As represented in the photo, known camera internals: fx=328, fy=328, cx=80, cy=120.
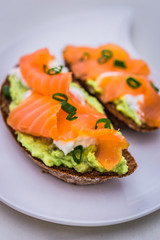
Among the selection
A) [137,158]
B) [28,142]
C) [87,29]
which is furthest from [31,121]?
[87,29]

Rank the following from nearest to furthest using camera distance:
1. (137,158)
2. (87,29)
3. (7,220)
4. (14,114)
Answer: (7,220) < (14,114) < (137,158) < (87,29)

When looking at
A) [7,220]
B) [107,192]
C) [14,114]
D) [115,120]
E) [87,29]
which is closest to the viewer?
[7,220]

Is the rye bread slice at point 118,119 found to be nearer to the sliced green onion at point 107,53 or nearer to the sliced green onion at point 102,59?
the sliced green onion at point 102,59

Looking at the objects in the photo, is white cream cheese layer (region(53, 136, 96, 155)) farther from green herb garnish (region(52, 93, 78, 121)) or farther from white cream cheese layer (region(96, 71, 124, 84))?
white cream cheese layer (region(96, 71, 124, 84))

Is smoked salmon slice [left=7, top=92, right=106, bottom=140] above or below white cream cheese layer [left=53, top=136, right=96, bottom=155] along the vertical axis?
above

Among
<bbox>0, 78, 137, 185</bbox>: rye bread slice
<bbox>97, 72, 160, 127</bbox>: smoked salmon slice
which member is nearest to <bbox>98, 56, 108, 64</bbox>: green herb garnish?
<bbox>97, 72, 160, 127</bbox>: smoked salmon slice

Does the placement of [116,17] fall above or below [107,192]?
above

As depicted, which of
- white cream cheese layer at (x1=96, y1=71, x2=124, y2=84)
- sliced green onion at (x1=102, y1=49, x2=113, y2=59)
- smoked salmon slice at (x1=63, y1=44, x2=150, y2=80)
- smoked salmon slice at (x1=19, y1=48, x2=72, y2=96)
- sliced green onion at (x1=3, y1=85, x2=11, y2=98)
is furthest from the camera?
sliced green onion at (x1=102, y1=49, x2=113, y2=59)

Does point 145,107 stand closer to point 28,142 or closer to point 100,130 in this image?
point 100,130
